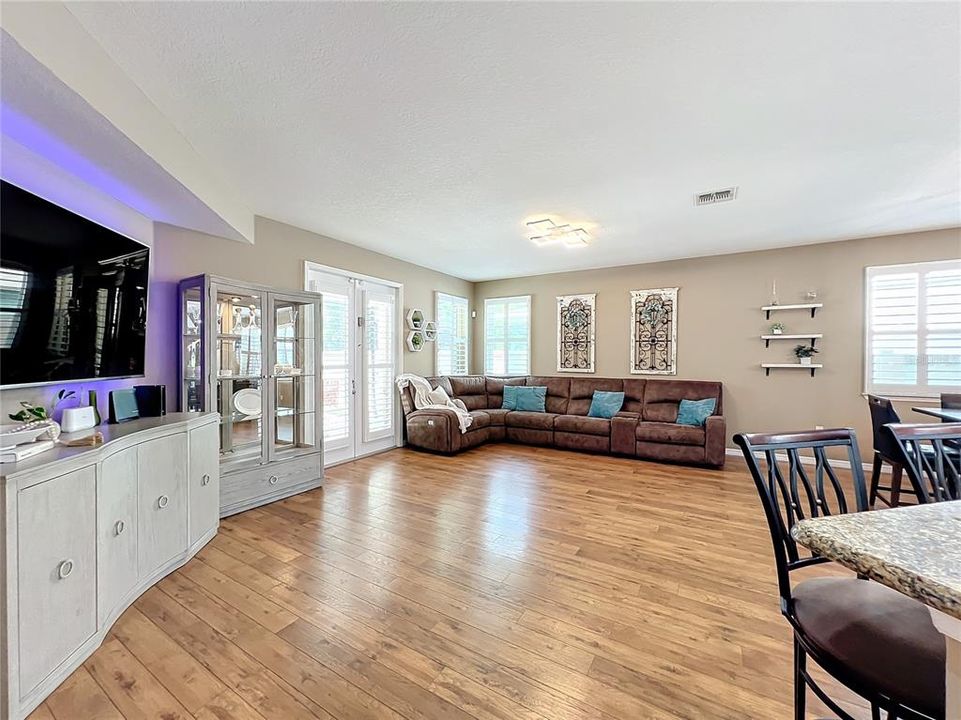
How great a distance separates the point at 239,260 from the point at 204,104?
1.80 metres

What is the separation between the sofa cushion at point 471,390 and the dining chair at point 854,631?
5.03 meters

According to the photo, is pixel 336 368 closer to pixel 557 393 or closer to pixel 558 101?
pixel 557 393

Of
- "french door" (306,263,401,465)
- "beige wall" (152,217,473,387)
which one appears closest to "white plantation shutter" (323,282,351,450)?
"french door" (306,263,401,465)

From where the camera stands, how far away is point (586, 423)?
547cm

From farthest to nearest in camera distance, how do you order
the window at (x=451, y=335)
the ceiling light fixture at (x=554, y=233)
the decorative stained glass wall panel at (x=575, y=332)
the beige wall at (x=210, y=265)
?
the window at (x=451, y=335) < the decorative stained glass wall panel at (x=575, y=332) < the ceiling light fixture at (x=554, y=233) < the beige wall at (x=210, y=265)

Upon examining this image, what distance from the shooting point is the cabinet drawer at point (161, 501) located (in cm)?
220

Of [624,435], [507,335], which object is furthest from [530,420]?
[507,335]

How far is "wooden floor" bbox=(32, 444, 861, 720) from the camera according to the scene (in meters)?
1.51

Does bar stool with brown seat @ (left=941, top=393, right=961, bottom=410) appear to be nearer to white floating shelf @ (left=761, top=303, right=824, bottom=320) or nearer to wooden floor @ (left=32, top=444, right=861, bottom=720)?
white floating shelf @ (left=761, top=303, right=824, bottom=320)

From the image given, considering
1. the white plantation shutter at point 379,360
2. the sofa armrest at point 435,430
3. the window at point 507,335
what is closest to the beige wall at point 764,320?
the window at point 507,335

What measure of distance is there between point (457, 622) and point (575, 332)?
16.5 ft

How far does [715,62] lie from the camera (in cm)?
184

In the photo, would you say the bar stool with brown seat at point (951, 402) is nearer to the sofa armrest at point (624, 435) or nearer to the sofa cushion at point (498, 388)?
the sofa armrest at point (624, 435)

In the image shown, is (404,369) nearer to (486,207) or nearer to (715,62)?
(486,207)
